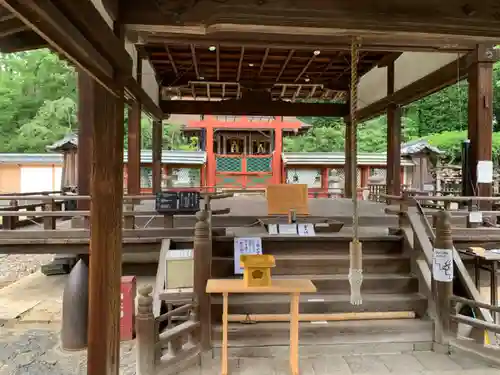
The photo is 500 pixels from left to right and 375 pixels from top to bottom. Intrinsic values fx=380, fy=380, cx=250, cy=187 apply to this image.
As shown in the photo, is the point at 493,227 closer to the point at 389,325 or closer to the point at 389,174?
the point at 389,325

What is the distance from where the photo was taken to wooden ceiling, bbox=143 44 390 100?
9047mm

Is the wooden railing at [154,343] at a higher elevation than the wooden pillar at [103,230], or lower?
lower

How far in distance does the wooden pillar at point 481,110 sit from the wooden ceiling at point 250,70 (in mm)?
2810

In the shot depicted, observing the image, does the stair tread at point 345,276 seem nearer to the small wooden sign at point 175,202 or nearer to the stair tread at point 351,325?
the stair tread at point 351,325

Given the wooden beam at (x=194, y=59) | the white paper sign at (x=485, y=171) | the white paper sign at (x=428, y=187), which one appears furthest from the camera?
the white paper sign at (x=428, y=187)

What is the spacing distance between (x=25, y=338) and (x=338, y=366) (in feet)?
14.0

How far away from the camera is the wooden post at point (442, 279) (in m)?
4.38

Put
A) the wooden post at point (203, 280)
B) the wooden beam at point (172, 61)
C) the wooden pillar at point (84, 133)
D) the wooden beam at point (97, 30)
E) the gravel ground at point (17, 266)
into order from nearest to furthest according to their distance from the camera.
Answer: the wooden beam at point (97, 30) → the wooden post at point (203, 280) → the wooden pillar at point (84, 133) → the wooden beam at point (172, 61) → the gravel ground at point (17, 266)

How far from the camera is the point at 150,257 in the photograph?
826 cm

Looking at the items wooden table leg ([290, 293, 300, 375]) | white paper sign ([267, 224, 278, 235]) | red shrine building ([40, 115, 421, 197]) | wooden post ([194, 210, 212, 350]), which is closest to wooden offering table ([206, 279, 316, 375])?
wooden table leg ([290, 293, 300, 375])

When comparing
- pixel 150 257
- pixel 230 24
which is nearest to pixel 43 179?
pixel 150 257

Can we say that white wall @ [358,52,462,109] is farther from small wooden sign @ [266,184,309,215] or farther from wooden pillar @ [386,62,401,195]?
small wooden sign @ [266,184,309,215]

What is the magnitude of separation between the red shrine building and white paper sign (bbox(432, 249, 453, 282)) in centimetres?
1089

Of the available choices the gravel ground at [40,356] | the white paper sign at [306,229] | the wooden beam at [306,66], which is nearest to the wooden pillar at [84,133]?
the gravel ground at [40,356]
